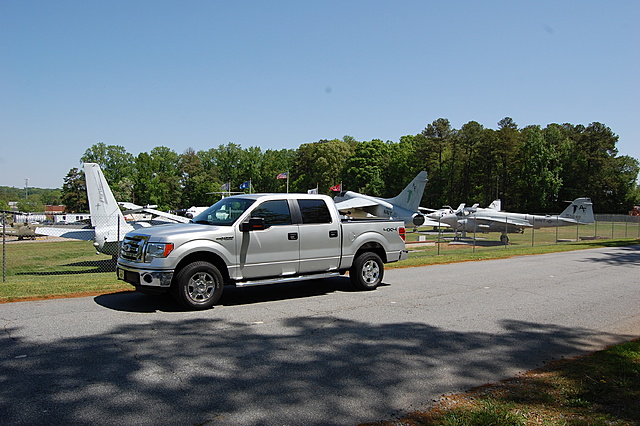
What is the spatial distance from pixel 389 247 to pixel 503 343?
458cm

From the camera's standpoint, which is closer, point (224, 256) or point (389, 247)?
point (224, 256)

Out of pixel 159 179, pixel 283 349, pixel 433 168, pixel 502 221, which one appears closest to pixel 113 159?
pixel 159 179

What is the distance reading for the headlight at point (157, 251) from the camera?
8016mm

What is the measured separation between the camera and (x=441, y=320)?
7887mm

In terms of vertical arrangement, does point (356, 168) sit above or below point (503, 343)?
above

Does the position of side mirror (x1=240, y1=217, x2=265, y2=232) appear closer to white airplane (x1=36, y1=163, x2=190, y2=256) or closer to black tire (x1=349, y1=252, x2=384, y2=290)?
black tire (x1=349, y1=252, x2=384, y2=290)

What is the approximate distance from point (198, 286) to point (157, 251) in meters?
0.93

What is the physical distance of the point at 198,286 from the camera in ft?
27.3

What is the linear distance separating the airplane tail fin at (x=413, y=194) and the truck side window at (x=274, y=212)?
97.3 feet

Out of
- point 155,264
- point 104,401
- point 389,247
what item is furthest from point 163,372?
point 389,247

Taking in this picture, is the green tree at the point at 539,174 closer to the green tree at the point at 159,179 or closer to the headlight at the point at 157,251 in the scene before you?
the green tree at the point at 159,179

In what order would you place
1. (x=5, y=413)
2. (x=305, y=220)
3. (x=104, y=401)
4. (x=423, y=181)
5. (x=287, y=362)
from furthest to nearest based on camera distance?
(x=423, y=181), (x=305, y=220), (x=287, y=362), (x=104, y=401), (x=5, y=413)

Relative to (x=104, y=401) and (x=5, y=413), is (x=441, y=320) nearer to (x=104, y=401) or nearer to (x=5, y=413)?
(x=104, y=401)

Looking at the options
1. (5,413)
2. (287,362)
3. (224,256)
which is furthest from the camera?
(224,256)
